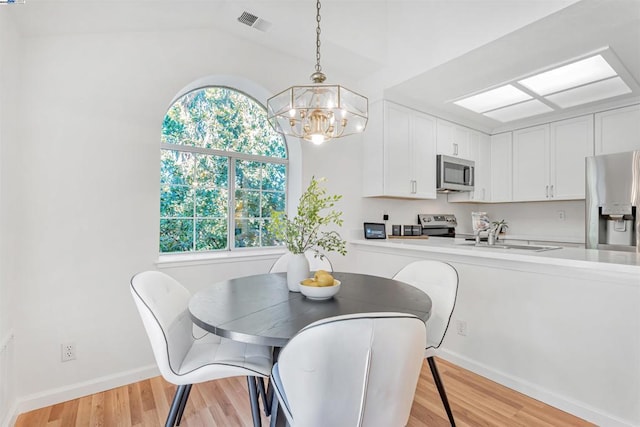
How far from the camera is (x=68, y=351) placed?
1.97m

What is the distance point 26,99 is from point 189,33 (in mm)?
1199

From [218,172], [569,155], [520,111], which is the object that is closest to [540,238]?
[569,155]

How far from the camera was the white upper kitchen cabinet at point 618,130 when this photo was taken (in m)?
3.21

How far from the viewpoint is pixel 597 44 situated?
2199 millimetres

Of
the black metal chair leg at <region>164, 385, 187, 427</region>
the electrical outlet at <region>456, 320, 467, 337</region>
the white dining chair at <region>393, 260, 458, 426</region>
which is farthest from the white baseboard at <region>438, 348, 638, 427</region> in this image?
the black metal chair leg at <region>164, 385, 187, 427</region>

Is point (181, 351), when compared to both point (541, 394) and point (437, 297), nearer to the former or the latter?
point (437, 297)

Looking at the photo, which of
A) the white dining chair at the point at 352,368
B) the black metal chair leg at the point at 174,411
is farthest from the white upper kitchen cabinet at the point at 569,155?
the black metal chair leg at the point at 174,411

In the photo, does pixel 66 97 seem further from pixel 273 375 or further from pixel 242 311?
pixel 273 375

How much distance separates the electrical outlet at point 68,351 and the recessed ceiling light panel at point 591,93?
15.1ft

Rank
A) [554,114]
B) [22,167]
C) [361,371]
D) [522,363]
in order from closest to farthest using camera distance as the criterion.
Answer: [361,371], [22,167], [522,363], [554,114]

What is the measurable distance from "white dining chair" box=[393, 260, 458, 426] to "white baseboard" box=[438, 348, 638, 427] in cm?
72

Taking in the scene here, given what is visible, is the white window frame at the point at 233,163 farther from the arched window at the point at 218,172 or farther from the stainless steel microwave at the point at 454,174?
the stainless steel microwave at the point at 454,174

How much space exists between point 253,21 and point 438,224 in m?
3.17

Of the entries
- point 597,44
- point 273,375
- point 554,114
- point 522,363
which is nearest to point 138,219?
point 273,375
